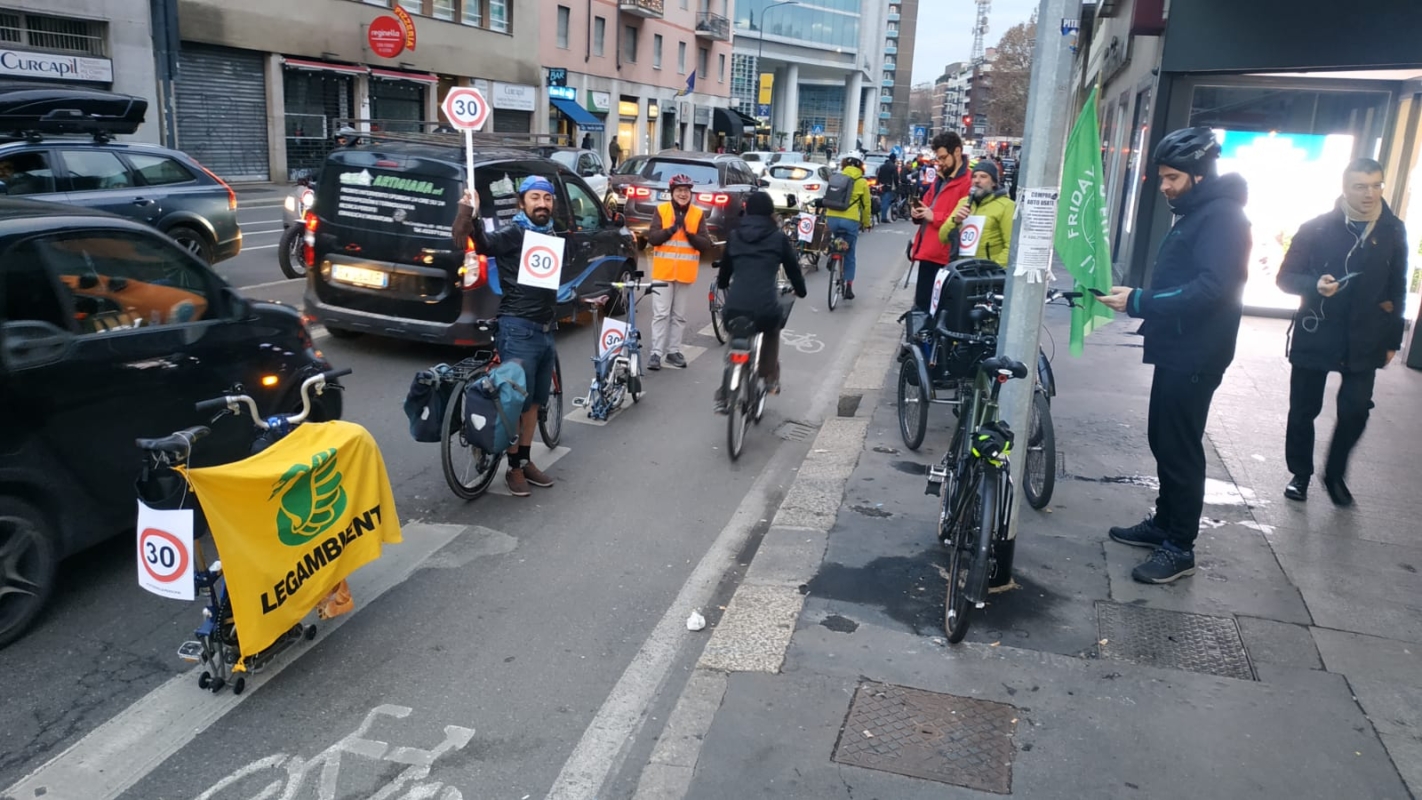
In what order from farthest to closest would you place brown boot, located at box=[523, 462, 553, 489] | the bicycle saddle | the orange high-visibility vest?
1. the orange high-visibility vest
2. brown boot, located at box=[523, 462, 553, 489]
3. the bicycle saddle

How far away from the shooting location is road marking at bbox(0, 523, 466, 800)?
11.3 feet

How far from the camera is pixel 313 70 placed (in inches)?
1148

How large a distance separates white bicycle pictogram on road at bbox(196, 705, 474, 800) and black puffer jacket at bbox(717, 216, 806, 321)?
4.40 meters

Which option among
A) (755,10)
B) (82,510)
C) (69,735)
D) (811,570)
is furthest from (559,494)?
(755,10)

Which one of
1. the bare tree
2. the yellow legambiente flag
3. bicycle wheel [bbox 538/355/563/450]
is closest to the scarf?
bicycle wheel [bbox 538/355/563/450]

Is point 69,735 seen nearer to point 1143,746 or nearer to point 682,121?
point 1143,746

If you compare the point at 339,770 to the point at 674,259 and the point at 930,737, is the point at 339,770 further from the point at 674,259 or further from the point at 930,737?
the point at 674,259

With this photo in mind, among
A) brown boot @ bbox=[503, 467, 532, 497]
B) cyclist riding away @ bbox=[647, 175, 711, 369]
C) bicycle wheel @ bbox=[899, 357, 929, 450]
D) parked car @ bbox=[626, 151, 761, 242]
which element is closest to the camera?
brown boot @ bbox=[503, 467, 532, 497]

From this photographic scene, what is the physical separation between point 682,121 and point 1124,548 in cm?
5200

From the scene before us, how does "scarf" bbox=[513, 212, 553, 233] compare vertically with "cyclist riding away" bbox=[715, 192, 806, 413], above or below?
above

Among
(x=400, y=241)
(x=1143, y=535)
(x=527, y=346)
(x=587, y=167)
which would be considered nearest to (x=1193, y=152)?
(x=1143, y=535)

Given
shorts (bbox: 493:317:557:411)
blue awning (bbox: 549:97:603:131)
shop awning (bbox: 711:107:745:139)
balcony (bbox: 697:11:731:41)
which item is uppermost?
balcony (bbox: 697:11:731:41)

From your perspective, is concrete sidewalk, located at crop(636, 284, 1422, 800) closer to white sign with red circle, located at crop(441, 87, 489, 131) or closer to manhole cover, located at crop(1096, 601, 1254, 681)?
manhole cover, located at crop(1096, 601, 1254, 681)

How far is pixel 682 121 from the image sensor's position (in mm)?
Result: 55062
